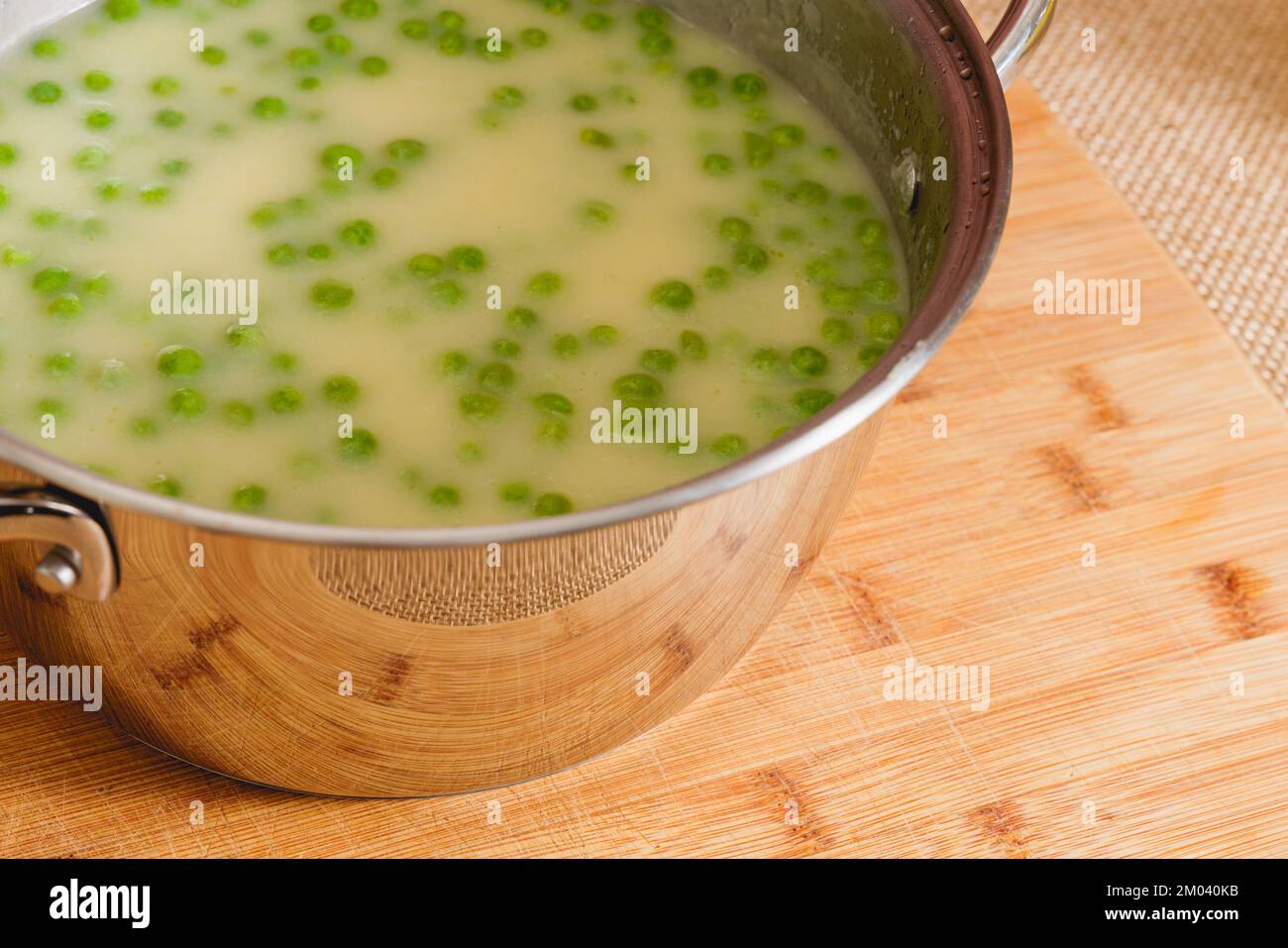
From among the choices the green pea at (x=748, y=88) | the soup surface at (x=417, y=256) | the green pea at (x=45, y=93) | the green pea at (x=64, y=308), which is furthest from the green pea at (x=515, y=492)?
the green pea at (x=45, y=93)

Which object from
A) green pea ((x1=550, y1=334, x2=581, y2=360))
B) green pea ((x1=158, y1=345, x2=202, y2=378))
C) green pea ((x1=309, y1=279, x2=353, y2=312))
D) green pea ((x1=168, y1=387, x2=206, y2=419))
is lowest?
green pea ((x1=168, y1=387, x2=206, y2=419))

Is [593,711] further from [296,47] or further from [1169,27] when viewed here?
[1169,27]

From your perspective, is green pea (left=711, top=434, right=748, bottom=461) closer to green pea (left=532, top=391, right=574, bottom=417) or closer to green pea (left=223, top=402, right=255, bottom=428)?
green pea (left=532, top=391, right=574, bottom=417)

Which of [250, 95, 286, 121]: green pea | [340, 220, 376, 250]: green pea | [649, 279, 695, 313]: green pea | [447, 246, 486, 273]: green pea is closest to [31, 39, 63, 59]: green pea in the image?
[250, 95, 286, 121]: green pea

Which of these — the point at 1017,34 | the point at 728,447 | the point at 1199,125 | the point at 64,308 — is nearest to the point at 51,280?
the point at 64,308

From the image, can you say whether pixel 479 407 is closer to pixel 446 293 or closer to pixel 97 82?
pixel 446 293

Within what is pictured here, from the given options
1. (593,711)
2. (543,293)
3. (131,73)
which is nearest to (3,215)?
(131,73)

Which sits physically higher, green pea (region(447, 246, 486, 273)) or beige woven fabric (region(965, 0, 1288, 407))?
beige woven fabric (region(965, 0, 1288, 407))
